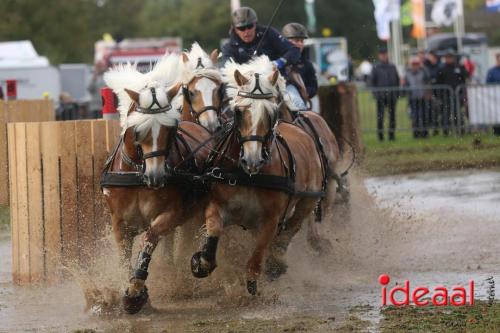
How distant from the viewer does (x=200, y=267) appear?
9.02m

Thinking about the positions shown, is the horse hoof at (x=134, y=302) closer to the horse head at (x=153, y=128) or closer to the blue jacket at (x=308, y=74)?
the horse head at (x=153, y=128)

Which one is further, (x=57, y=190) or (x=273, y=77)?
(x=57, y=190)

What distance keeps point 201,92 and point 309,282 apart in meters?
2.01

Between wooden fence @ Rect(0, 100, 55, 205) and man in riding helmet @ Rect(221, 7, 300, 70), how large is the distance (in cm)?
254

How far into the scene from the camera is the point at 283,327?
26.7ft

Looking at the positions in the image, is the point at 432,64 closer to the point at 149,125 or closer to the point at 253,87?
the point at 253,87

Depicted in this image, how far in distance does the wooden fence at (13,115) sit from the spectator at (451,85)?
10025 millimetres

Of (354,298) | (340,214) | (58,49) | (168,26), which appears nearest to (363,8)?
(58,49)

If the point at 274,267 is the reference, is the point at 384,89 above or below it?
above

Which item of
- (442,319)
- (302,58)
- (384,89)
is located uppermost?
(384,89)

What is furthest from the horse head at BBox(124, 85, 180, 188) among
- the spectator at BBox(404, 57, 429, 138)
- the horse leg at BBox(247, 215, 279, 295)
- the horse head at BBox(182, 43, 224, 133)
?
the spectator at BBox(404, 57, 429, 138)

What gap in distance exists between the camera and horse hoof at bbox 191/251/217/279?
899cm

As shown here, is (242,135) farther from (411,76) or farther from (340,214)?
(411,76)

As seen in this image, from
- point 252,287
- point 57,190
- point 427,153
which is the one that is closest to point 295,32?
point 57,190
